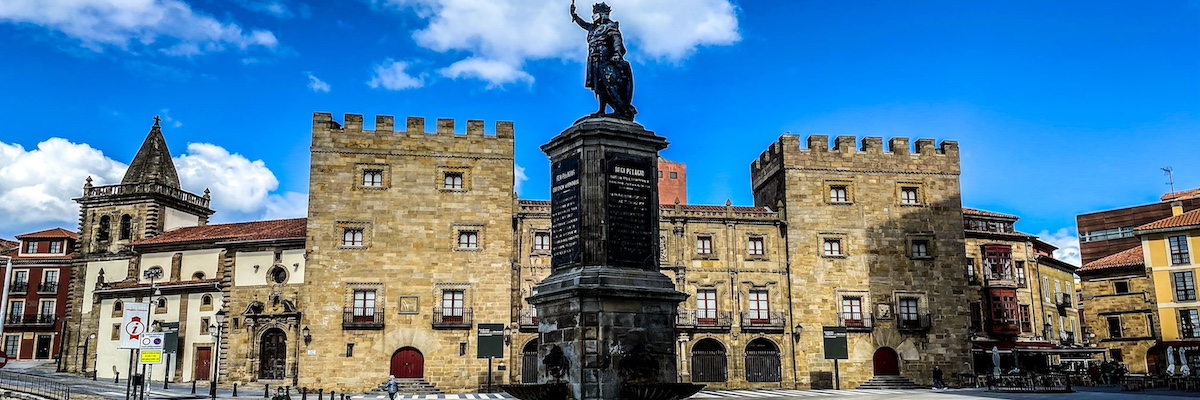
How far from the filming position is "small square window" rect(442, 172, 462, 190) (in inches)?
1751

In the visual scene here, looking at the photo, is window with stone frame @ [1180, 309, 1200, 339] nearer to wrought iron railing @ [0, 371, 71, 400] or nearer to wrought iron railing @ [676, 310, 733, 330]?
wrought iron railing @ [676, 310, 733, 330]

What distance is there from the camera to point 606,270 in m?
16.8

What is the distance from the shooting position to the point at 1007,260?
5291 cm

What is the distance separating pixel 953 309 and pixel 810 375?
787 cm

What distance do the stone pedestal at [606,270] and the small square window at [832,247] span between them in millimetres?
30561

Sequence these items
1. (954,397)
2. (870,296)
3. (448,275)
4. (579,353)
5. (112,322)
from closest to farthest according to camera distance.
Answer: (579,353) → (954,397) → (448,275) → (870,296) → (112,322)

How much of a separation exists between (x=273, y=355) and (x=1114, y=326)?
48.7 meters

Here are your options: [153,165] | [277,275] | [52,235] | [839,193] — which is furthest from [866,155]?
[52,235]

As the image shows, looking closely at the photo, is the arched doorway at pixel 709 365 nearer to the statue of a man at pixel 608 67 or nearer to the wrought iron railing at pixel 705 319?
the wrought iron railing at pixel 705 319

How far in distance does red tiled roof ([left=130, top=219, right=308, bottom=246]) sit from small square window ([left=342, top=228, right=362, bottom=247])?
13.0 feet

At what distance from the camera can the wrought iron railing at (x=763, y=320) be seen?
45.7m

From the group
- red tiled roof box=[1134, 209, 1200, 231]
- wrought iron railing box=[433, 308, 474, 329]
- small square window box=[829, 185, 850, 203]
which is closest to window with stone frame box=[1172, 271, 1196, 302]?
red tiled roof box=[1134, 209, 1200, 231]

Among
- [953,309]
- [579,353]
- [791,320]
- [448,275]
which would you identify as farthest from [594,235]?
[953,309]

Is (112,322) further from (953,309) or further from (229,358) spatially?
(953,309)
